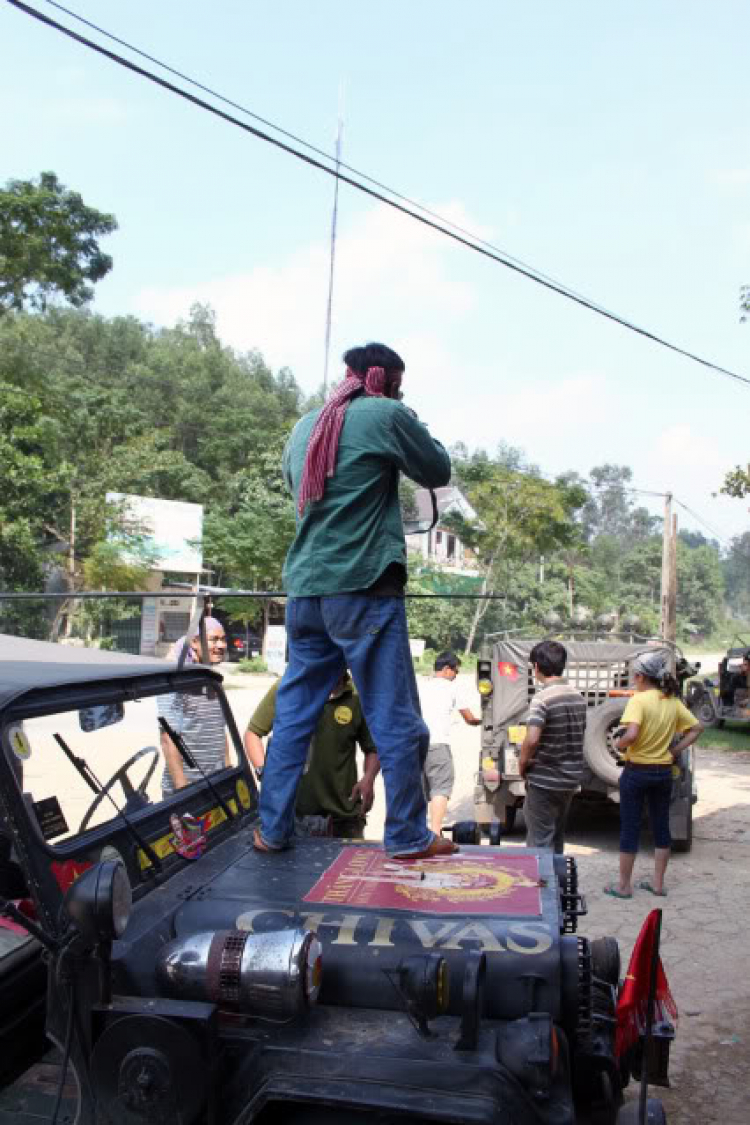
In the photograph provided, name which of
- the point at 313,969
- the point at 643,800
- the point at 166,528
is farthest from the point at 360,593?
the point at 166,528

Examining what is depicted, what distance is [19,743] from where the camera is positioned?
101 inches

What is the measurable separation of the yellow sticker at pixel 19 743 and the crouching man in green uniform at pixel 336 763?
6.30ft

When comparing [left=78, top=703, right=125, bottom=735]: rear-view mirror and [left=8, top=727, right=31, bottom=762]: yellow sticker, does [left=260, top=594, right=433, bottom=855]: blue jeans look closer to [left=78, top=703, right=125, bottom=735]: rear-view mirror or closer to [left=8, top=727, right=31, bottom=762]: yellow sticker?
[left=78, top=703, right=125, bottom=735]: rear-view mirror

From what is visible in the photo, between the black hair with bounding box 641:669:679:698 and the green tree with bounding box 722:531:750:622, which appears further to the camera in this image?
the green tree with bounding box 722:531:750:622

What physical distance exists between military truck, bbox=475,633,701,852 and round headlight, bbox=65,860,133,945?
18.3ft

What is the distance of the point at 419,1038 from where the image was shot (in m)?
2.20

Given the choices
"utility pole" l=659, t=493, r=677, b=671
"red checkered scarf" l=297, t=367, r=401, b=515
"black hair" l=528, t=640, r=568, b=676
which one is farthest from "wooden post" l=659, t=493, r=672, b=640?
"red checkered scarf" l=297, t=367, r=401, b=515

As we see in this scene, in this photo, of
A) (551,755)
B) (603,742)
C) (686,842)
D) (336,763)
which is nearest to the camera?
(336,763)

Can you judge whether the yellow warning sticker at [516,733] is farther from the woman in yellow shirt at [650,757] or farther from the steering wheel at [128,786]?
the steering wheel at [128,786]

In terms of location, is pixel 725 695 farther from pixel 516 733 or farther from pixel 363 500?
pixel 363 500

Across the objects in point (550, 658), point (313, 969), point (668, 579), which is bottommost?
point (313, 969)

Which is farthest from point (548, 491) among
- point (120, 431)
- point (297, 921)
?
point (297, 921)

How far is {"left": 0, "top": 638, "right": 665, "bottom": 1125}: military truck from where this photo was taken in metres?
2.09

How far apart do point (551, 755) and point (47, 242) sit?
17705 millimetres
